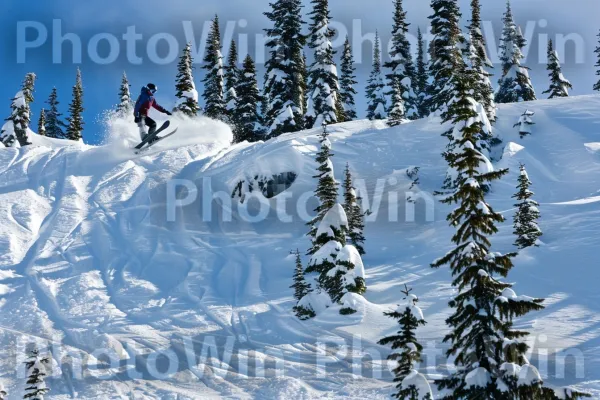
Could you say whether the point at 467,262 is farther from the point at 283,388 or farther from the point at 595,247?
the point at 595,247

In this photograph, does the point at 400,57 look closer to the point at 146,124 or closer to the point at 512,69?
the point at 512,69

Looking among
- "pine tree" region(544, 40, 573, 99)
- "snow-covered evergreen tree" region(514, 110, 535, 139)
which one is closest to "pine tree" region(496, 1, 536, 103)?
"pine tree" region(544, 40, 573, 99)

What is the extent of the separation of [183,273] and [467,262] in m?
12.9

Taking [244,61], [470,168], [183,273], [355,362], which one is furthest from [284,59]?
[470,168]

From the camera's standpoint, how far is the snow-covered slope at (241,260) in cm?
1284

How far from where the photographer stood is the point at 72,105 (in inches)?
2534

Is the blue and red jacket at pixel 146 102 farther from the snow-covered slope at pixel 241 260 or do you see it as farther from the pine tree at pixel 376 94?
the pine tree at pixel 376 94

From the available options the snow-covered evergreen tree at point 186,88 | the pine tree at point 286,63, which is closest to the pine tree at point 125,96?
the snow-covered evergreen tree at point 186,88

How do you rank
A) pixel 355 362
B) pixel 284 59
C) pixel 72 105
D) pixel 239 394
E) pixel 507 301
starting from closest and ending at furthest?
pixel 507 301 < pixel 239 394 < pixel 355 362 < pixel 284 59 < pixel 72 105

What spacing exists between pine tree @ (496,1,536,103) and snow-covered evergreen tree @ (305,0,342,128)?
17.2 meters

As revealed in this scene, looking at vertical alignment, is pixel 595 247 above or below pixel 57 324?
above

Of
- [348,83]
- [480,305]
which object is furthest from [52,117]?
[480,305]

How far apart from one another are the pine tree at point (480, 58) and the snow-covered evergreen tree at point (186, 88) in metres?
23.9

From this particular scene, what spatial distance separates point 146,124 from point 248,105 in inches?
Answer: 811
